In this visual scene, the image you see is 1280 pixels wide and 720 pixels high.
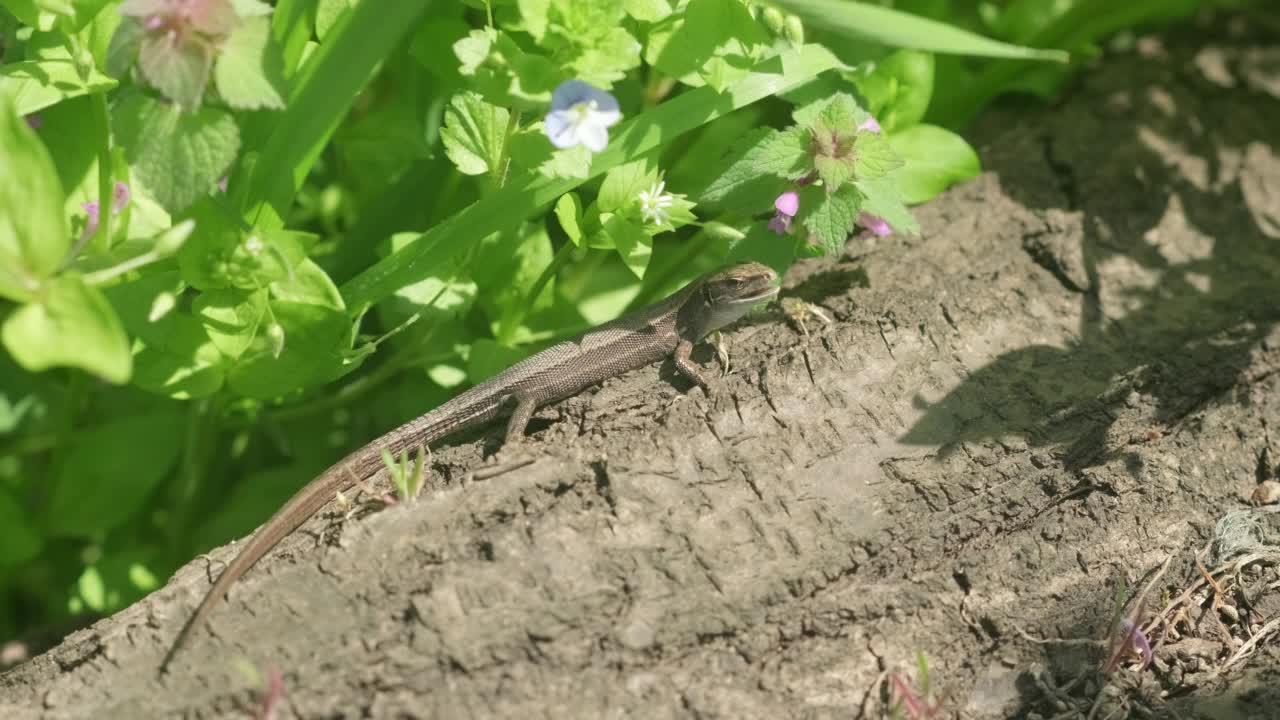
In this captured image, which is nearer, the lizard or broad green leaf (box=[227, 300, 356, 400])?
broad green leaf (box=[227, 300, 356, 400])

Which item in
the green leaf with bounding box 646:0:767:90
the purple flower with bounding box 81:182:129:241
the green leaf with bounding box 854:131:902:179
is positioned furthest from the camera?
the green leaf with bounding box 854:131:902:179

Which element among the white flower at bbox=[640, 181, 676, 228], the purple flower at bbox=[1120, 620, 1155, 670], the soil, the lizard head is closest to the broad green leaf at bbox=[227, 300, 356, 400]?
the soil

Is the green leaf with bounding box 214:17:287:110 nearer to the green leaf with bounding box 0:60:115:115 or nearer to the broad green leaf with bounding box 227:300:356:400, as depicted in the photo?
the green leaf with bounding box 0:60:115:115

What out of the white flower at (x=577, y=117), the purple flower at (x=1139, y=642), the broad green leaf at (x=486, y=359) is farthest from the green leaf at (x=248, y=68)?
the purple flower at (x=1139, y=642)

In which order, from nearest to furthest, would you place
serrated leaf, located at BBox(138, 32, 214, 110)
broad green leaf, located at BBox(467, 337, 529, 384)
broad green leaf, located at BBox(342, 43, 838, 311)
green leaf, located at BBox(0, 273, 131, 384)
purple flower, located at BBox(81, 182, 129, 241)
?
green leaf, located at BBox(0, 273, 131, 384)
serrated leaf, located at BBox(138, 32, 214, 110)
purple flower, located at BBox(81, 182, 129, 241)
broad green leaf, located at BBox(342, 43, 838, 311)
broad green leaf, located at BBox(467, 337, 529, 384)

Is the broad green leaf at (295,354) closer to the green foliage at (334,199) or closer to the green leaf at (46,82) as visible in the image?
the green foliage at (334,199)

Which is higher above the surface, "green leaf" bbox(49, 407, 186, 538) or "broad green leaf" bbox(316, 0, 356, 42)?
"broad green leaf" bbox(316, 0, 356, 42)
